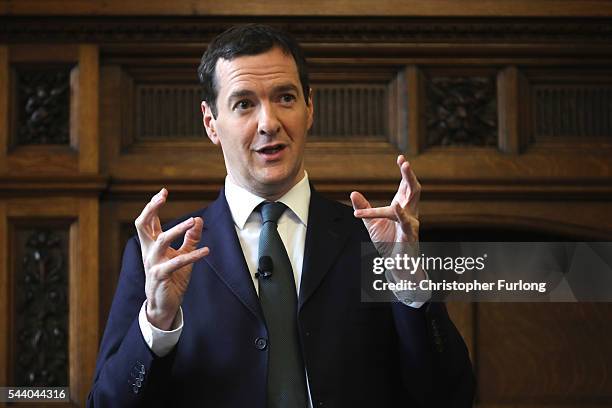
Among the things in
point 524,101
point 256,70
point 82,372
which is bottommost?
point 82,372

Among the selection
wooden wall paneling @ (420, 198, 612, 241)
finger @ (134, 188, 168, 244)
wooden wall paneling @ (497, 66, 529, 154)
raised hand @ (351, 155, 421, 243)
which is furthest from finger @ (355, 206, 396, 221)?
wooden wall paneling @ (497, 66, 529, 154)

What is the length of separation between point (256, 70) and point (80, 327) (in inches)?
39.1

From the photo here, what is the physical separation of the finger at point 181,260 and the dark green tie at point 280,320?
186 mm

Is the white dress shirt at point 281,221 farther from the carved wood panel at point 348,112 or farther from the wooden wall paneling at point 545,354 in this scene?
the wooden wall paneling at point 545,354

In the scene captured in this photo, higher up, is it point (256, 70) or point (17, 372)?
point (256, 70)

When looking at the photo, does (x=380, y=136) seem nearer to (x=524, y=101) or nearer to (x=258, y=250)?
(x=524, y=101)

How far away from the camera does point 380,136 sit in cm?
251

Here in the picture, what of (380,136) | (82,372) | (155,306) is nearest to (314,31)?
(380,136)

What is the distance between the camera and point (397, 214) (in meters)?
1.44

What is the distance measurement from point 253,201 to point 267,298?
19 centimetres

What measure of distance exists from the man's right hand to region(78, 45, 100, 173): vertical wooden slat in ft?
3.13

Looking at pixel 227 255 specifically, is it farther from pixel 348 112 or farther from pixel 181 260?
pixel 348 112

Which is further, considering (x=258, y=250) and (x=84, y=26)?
(x=84, y=26)

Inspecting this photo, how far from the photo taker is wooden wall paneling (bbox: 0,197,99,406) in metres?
2.37
